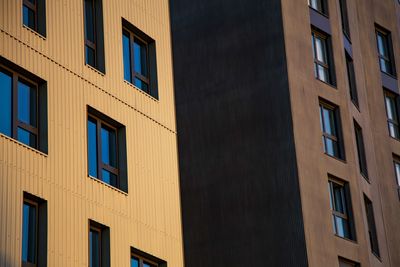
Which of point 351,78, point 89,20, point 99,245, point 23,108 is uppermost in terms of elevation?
point 351,78

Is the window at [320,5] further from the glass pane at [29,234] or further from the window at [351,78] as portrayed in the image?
the glass pane at [29,234]

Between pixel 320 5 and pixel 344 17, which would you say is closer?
pixel 320 5

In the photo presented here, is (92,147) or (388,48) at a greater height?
(388,48)

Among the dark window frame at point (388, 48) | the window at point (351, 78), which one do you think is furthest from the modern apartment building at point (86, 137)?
the dark window frame at point (388, 48)

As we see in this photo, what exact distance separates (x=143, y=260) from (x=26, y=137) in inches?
193

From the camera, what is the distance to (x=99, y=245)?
78.5ft

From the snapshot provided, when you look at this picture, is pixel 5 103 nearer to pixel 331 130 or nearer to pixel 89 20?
pixel 89 20

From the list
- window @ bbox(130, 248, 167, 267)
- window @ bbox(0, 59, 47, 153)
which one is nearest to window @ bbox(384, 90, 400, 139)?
window @ bbox(130, 248, 167, 267)

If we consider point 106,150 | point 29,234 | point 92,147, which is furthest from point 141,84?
point 29,234

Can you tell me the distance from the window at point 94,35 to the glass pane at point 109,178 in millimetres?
2778

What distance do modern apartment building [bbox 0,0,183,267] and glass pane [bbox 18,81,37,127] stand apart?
0.03 m

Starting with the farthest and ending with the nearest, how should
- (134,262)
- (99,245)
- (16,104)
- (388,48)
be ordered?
(388,48)
(134,262)
(99,245)
(16,104)

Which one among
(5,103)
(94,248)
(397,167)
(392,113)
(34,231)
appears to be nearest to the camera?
(34,231)

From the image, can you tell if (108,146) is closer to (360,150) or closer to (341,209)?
(341,209)
